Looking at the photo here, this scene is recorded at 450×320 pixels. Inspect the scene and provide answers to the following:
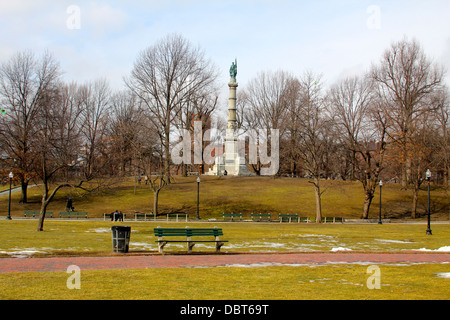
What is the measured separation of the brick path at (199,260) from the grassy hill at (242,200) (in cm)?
2815

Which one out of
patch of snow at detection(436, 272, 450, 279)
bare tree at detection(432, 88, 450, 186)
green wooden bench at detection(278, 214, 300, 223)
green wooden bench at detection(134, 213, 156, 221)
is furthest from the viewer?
bare tree at detection(432, 88, 450, 186)

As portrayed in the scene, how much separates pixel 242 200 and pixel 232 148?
19929mm

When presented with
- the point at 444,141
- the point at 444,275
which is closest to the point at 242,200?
the point at 444,141

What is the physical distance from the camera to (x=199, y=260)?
1489 cm

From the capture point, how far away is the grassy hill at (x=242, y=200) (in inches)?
1868

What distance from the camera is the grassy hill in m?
47.4

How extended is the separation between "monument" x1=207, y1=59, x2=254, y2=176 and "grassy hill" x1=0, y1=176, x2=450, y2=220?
Result: 23.3 feet

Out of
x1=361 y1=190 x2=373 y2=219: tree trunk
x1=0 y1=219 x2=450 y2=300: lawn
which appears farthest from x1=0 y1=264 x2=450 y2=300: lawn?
x1=361 y1=190 x2=373 y2=219: tree trunk

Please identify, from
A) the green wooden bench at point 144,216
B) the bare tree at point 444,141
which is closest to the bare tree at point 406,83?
the bare tree at point 444,141

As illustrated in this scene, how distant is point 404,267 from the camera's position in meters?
13.7

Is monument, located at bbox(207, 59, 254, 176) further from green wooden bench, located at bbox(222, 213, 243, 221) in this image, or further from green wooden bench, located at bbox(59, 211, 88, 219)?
green wooden bench, located at bbox(59, 211, 88, 219)

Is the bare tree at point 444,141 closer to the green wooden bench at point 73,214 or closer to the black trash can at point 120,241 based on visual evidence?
the green wooden bench at point 73,214

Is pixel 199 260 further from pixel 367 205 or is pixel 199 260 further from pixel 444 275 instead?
pixel 367 205
